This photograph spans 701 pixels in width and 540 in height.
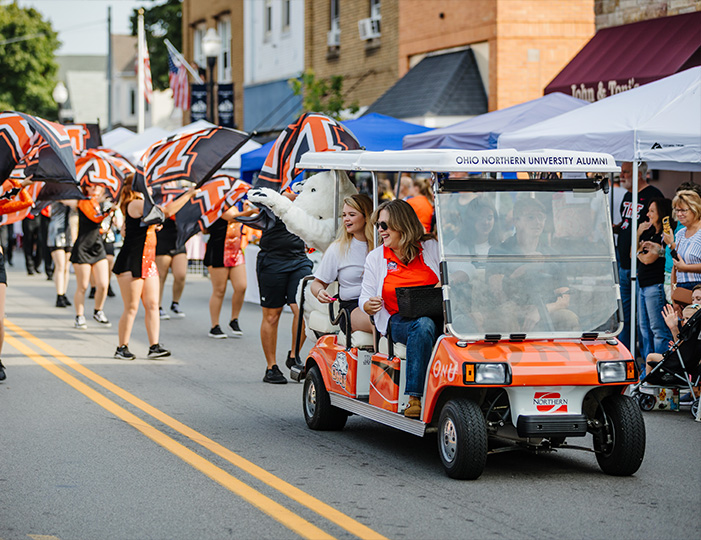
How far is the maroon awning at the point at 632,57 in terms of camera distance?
1608cm

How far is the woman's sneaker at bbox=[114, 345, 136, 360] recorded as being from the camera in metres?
12.4

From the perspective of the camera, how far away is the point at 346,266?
340 inches

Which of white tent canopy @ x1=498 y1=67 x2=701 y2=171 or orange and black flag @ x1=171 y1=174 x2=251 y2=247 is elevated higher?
white tent canopy @ x1=498 y1=67 x2=701 y2=171

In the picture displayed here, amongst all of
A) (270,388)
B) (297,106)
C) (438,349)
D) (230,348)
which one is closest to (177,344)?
(230,348)

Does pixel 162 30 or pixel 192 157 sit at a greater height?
pixel 162 30

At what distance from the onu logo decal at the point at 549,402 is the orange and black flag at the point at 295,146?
4288 mm

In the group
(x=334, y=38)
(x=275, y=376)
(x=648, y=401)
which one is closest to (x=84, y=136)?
(x=275, y=376)

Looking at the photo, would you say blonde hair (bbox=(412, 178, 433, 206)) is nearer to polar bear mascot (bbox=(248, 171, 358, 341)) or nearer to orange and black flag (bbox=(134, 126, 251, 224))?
orange and black flag (bbox=(134, 126, 251, 224))

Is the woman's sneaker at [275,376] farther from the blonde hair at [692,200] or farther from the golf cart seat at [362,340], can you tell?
the blonde hair at [692,200]

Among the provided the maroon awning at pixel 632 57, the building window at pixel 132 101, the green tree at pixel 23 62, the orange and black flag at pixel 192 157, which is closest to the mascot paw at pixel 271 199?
the orange and black flag at pixel 192 157

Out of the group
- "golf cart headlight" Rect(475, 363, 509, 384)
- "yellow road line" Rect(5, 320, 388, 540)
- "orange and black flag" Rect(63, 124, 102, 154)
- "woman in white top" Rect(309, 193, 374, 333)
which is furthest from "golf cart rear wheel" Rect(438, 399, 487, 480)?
"orange and black flag" Rect(63, 124, 102, 154)

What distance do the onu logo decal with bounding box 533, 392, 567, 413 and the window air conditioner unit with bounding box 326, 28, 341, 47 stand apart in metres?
22.2

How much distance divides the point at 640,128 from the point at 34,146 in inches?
229

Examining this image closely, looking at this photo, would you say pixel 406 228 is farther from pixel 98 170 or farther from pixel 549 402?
pixel 98 170
